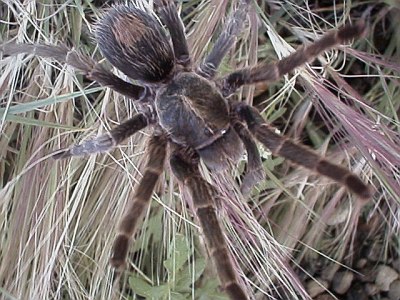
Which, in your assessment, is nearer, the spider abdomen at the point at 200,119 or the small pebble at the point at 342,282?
the spider abdomen at the point at 200,119

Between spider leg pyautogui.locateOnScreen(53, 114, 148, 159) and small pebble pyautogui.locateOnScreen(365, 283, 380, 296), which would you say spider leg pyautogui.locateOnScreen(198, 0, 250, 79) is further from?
small pebble pyautogui.locateOnScreen(365, 283, 380, 296)

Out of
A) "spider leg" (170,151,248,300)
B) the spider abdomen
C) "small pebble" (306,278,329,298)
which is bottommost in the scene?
"small pebble" (306,278,329,298)

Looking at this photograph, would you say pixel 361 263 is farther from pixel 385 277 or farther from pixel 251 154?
pixel 251 154

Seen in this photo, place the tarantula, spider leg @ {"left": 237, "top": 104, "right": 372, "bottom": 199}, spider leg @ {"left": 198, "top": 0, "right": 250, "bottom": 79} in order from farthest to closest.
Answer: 1. spider leg @ {"left": 198, "top": 0, "right": 250, "bottom": 79}
2. the tarantula
3. spider leg @ {"left": 237, "top": 104, "right": 372, "bottom": 199}

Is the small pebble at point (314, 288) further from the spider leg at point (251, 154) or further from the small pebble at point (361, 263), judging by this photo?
the spider leg at point (251, 154)

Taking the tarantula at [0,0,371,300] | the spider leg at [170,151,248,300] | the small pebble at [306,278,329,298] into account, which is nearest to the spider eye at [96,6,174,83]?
the tarantula at [0,0,371,300]

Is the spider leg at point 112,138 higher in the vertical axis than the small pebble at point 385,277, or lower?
higher

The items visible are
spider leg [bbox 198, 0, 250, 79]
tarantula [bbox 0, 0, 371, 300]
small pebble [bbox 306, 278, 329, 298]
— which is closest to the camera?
tarantula [bbox 0, 0, 371, 300]

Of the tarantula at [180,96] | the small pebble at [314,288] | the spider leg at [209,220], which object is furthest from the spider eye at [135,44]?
the small pebble at [314,288]
